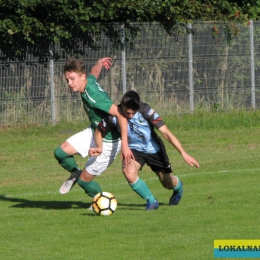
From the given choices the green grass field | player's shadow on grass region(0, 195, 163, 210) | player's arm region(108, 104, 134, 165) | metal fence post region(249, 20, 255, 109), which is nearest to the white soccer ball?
the green grass field

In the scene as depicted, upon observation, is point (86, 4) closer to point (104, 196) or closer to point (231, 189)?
point (231, 189)

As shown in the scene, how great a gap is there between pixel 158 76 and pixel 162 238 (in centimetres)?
1295

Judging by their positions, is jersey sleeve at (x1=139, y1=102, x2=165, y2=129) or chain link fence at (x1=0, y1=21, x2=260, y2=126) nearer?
jersey sleeve at (x1=139, y1=102, x2=165, y2=129)

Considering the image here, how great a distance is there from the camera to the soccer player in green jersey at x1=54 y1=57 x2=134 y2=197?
9.64m

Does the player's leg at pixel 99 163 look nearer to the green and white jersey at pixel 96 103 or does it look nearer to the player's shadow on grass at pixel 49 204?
the green and white jersey at pixel 96 103

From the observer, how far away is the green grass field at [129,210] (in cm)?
770

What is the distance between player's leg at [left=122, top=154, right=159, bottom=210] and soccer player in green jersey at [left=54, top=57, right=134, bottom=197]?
0.33 meters

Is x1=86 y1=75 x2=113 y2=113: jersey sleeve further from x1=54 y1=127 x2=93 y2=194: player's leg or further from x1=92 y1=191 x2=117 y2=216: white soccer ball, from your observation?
x1=92 y1=191 x2=117 y2=216: white soccer ball

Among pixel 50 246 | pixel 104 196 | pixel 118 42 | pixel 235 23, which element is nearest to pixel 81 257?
pixel 50 246

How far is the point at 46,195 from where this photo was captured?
1188 cm

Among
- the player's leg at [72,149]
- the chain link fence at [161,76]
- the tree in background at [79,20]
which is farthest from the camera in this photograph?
the chain link fence at [161,76]

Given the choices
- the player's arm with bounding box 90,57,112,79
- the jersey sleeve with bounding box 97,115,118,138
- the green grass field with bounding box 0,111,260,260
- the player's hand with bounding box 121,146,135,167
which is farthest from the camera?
the player's arm with bounding box 90,57,112,79

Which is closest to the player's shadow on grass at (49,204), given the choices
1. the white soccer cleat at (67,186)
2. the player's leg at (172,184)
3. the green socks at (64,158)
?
the white soccer cleat at (67,186)

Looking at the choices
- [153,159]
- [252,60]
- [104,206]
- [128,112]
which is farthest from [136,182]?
[252,60]
